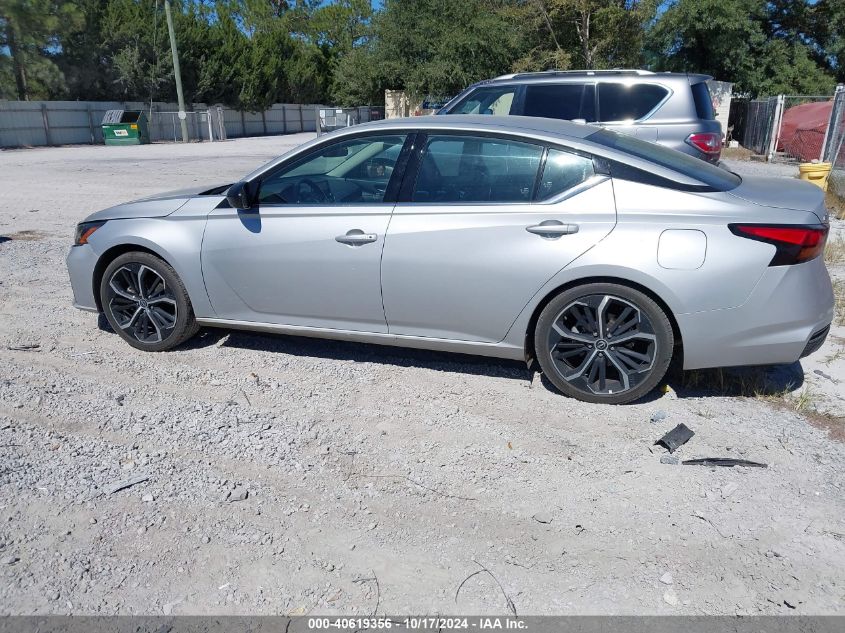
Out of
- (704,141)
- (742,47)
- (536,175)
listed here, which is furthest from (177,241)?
(742,47)

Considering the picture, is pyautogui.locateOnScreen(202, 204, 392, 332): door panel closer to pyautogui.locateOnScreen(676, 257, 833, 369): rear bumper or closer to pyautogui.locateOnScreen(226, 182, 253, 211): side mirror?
pyautogui.locateOnScreen(226, 182, 253, 211): side mirror

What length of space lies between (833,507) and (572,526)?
122 centimetres

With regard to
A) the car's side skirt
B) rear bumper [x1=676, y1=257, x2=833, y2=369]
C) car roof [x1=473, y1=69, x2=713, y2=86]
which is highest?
car roof [x1=473, y1=69, x2=713, y2=86]

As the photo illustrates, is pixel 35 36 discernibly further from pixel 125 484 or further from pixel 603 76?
pixel 125 484

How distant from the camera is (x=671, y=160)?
14.3ft

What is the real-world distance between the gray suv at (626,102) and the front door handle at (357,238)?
→ 17.4 feet

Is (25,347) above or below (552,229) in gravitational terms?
below

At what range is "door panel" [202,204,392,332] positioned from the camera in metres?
4.36

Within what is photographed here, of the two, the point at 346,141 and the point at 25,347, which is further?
the point at 25,347

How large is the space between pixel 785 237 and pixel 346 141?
2673 millimetres

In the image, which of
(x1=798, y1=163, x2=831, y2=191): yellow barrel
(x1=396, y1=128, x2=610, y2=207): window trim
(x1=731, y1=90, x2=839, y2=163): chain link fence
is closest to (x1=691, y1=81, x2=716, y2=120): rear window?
(x1=798, y1=163, x2=831, y2=191): yellow barrel

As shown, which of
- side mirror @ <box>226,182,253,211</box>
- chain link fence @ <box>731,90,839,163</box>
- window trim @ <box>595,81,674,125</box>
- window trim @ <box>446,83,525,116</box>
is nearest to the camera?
side mirror @ <box>226,182,253,211</box>

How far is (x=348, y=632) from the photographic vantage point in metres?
2.52

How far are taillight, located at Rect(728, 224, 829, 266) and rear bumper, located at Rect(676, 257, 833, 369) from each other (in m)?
0.05
